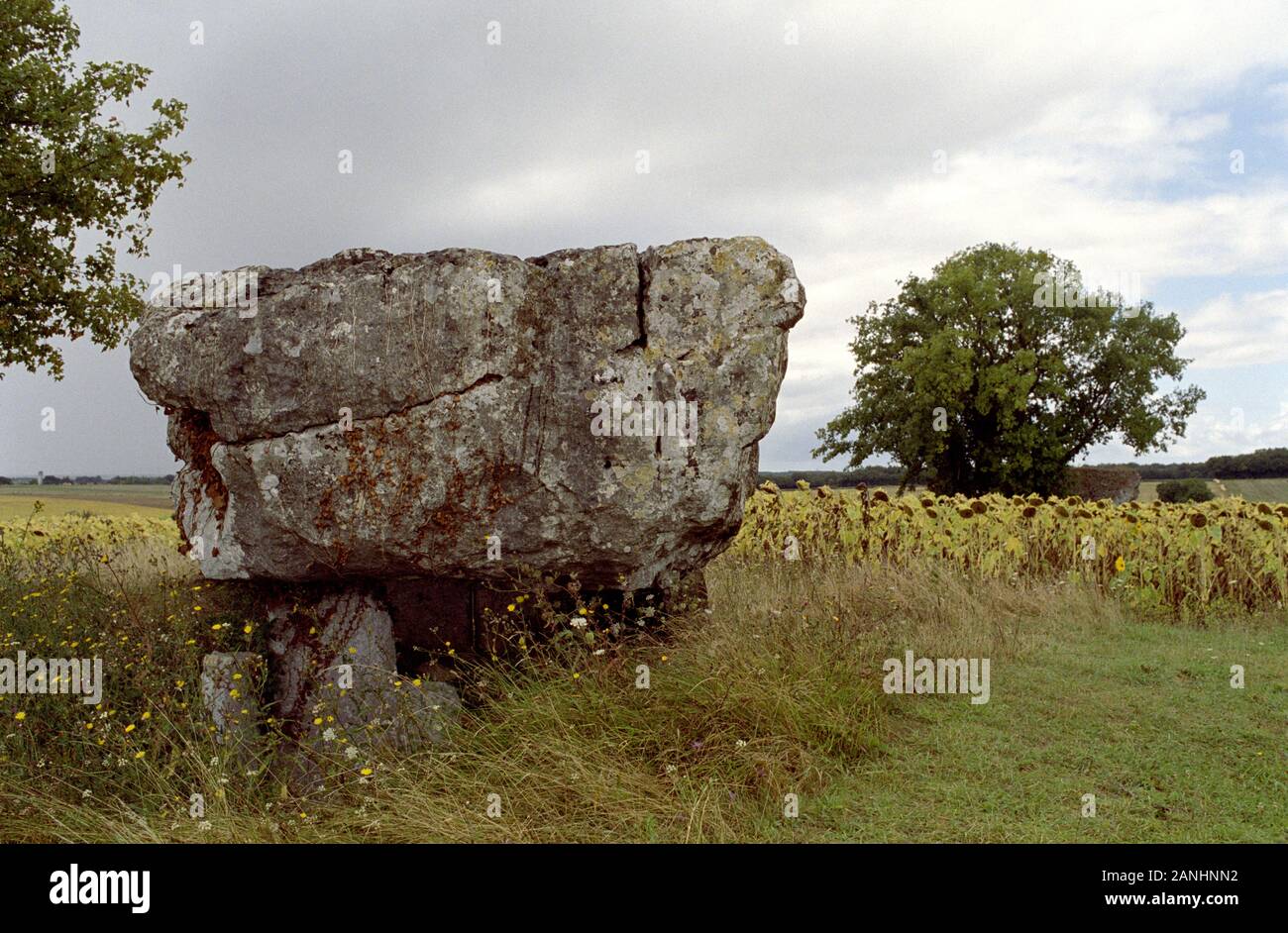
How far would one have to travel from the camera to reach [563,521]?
626 centimetres

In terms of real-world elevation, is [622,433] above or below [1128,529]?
above

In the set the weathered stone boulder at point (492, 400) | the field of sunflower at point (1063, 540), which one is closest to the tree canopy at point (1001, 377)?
the field of sunflower at point (1063, 540)

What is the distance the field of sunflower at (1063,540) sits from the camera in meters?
9.97

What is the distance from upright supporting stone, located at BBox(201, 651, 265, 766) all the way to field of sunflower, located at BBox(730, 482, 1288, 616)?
6.46 m

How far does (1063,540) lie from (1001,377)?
22745mm

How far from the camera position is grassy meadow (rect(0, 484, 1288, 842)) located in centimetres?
499

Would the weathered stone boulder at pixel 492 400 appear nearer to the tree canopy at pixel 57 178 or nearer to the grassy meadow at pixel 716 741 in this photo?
the grassy meadow at pixel 716 741

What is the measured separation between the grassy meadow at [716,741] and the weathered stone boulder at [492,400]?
876 mm

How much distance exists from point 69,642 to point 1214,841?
296 inches

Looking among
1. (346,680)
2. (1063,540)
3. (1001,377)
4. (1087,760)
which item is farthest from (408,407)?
(1001,377)

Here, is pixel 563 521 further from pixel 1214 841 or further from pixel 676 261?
pixel 1214 841

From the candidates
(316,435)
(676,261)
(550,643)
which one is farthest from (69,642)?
(676,261)

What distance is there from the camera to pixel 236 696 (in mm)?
6391

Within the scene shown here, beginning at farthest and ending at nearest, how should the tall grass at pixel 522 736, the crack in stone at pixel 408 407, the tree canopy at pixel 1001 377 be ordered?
the tree canopy at pixel 1001 377
the crack in stone at pixel 408 407
the tall grass at pixel 522 736
